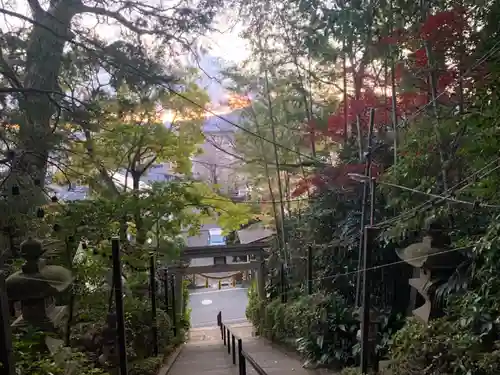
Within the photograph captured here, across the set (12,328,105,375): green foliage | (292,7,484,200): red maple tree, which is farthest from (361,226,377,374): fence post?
(12,328,105,375): green foliage

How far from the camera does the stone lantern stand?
360 cm

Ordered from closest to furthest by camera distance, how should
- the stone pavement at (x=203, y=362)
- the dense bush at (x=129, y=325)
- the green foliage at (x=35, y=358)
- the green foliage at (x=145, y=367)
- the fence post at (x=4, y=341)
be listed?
the fence post at (x=4, y=341) < the green foliage at (x=35, y=358) < the dense bush at (x=129, y=325) < the green foliage at (x=145, y=367) < the stone pavement at (x=203, y=362)

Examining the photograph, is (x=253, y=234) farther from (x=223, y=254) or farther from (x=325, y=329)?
(x=325, y=329)

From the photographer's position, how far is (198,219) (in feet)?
38.1

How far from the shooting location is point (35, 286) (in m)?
3.62

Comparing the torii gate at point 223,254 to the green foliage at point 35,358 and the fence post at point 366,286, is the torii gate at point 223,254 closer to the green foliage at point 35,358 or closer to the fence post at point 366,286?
the fence post at point 366,286

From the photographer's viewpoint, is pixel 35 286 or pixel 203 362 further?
pixel 203 362

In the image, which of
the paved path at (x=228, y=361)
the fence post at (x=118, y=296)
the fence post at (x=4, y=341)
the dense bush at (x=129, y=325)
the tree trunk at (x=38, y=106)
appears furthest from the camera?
the paved path at (x=228, y=361)

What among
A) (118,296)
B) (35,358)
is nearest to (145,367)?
(118,296)

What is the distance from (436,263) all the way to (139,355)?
18.4 ft

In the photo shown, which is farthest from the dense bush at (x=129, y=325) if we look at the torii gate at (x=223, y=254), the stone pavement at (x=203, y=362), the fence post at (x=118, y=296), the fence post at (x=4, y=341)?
the torii gate at (x=223, y=254)

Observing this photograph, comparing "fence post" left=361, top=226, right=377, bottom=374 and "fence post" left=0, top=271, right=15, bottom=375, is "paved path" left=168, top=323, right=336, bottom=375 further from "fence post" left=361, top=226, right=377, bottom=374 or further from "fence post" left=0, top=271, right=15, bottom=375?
"fence post" left=0, top=271, right=15, bottom=375

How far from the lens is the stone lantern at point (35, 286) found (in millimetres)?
3602

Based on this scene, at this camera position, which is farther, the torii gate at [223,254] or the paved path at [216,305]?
the paved path at [216,305]
